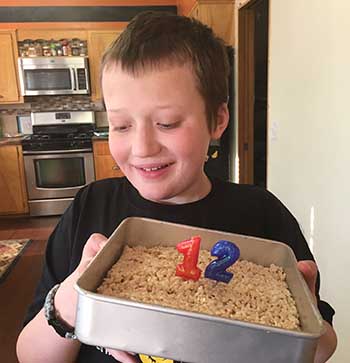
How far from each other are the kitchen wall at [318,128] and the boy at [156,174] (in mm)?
1068

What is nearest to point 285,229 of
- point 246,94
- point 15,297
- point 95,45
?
point 15,297

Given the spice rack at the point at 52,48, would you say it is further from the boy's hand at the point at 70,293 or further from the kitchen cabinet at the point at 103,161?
the boy's hand at the point at 70,293

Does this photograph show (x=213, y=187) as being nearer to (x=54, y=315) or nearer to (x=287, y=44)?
(x=54, y=315)

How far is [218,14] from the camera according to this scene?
354 centimetres

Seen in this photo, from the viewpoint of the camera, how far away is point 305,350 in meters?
0.37

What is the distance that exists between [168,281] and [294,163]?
6.41 ft

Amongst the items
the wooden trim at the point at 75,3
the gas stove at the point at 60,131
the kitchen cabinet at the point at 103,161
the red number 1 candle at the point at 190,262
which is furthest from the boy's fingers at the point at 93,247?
the wooden trim at the point at 75,3

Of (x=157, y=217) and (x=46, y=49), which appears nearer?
(x=157, y=217)

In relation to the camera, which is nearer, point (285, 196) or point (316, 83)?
point (316, 83)

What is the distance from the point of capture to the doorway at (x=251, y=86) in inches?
135

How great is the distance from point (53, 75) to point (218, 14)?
2.11 m

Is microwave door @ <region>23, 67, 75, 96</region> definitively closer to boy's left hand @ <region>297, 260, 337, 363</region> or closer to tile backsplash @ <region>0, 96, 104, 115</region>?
tile backsplash @ <region>0, 96, 104, 115</region>

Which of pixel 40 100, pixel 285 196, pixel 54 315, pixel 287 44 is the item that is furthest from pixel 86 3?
pixel 54 315

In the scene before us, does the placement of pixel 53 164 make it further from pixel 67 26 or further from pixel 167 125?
pixel 167 125
